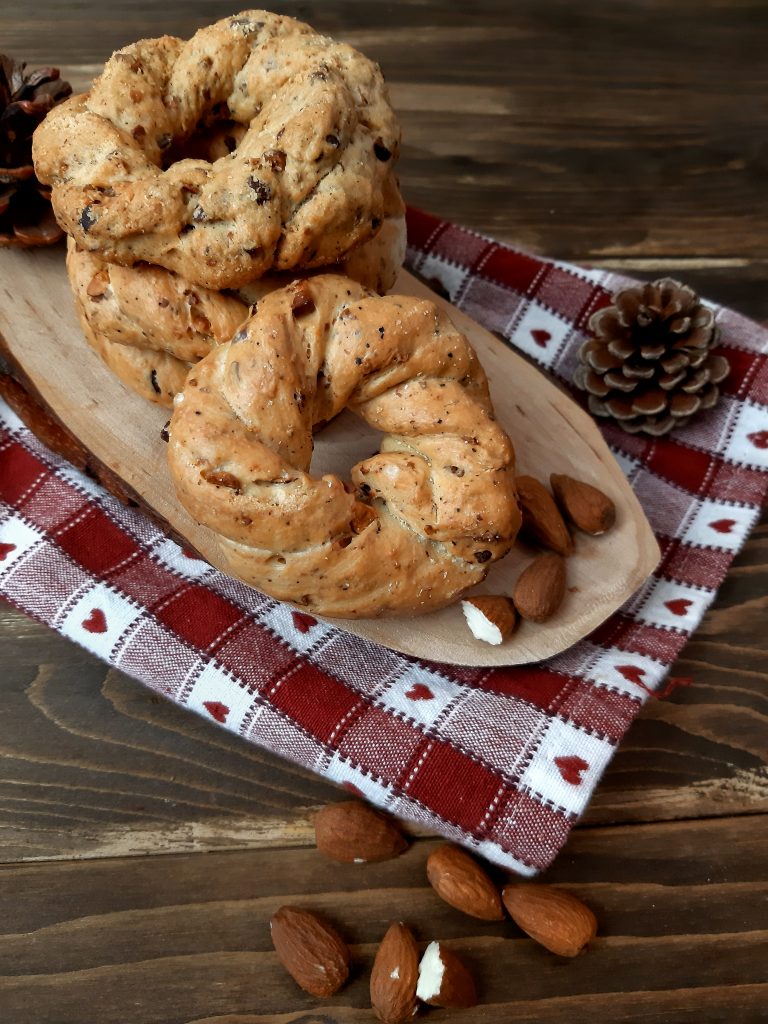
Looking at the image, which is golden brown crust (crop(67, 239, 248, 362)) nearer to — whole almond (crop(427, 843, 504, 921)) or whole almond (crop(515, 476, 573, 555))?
whole almond (crop(515, 476, 573, 555))

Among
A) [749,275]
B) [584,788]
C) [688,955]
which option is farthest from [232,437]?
[749,275]

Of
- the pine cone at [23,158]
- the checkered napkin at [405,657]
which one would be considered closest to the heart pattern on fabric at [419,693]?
the checkered napkin at [405,657]

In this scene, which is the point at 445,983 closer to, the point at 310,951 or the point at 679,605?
the point at 310,951

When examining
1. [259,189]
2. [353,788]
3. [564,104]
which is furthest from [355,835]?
[564,104]

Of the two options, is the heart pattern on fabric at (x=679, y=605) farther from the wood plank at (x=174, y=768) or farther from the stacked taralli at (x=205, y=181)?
the stacked taralli at (x=205, y=181)

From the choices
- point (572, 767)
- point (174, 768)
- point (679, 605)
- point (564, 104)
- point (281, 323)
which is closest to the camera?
point (281, 323)

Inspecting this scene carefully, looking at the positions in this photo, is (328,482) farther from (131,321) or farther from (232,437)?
(131,321)
